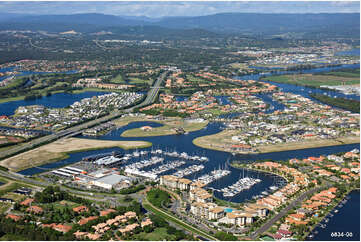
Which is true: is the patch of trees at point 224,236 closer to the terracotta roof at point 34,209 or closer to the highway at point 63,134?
the terracotta roof at point 34,209

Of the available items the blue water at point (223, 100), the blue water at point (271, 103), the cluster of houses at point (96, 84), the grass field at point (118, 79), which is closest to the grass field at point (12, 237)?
the blue water at point (271, 103)

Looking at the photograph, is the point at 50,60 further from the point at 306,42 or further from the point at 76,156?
the point at 306,42

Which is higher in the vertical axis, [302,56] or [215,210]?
[302,56]

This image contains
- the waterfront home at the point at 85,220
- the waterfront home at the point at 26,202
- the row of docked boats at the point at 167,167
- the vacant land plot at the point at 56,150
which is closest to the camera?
the waterfront home at the point at 85,220

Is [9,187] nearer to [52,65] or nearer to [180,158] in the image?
[180,158]

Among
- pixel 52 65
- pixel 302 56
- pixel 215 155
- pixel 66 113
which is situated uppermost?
pixel 302 56

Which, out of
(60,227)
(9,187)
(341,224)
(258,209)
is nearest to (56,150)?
(9,187)

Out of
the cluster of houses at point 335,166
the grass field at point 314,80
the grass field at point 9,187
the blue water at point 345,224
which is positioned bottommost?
the blue water at point 345,224
